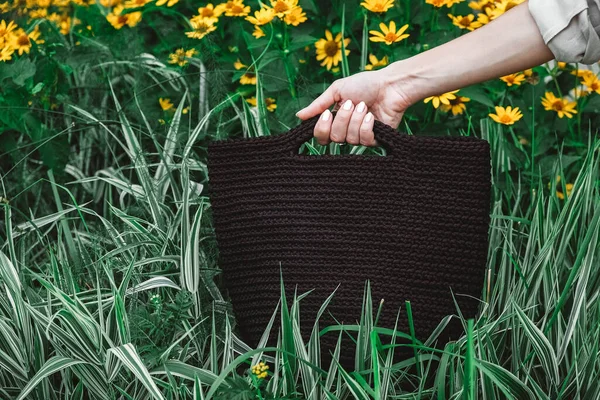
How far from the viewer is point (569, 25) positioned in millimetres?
1181

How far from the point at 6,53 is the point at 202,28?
467 millimetres

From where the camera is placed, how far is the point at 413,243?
47.0 inches

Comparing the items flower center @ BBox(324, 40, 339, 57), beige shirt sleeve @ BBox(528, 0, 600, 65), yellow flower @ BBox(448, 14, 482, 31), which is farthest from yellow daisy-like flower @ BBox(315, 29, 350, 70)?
beige shirt sleeve @ BBox(528, 0, 600, 65)

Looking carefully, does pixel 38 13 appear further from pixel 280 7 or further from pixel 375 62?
pixel 375 62

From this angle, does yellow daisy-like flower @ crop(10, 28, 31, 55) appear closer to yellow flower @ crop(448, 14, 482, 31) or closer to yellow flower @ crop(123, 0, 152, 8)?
yellow flower @ crop(123, 0, 152, 8)

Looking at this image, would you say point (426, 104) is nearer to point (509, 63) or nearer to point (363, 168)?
point (509, 63)

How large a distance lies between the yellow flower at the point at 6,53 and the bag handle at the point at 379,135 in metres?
0.80

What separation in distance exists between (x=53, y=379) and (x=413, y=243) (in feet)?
2.37

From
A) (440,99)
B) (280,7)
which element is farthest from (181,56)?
(440,99)

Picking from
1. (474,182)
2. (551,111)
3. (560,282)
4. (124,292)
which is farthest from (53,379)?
(551,111)

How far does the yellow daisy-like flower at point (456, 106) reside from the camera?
5.41ft

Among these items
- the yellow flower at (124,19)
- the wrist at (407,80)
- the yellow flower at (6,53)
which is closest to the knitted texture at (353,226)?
the wrist at (407,80)

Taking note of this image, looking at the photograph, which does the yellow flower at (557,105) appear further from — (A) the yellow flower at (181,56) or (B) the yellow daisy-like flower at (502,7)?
(A) the yellow flower at (181,56)

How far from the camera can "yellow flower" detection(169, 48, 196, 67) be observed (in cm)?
176
